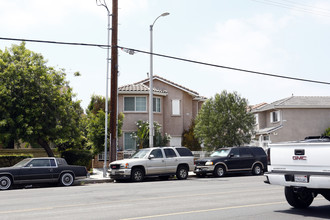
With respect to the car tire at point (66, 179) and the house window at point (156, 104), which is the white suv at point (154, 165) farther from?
the house window at point (156, 104)

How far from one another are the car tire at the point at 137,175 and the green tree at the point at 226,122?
40.9 ft

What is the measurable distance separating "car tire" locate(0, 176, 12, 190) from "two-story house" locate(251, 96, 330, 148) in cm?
2814

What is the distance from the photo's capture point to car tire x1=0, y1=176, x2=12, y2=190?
17719mm

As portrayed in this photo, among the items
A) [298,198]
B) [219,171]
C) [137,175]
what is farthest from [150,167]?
[298,198]

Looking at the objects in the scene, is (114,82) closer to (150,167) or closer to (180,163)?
(150,167)

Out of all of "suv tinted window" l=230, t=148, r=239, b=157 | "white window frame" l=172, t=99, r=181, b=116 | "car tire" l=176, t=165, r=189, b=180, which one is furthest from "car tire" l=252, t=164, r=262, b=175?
"white window frame" l=172, t=99, r=181, b=116

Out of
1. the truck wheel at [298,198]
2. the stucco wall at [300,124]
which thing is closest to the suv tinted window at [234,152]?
the truck wheel at [298,198]

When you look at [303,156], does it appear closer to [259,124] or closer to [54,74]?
[54,74]

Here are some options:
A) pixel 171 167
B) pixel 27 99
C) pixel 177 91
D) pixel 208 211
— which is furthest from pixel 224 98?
pixel 208 211

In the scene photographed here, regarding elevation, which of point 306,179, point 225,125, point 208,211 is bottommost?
point 208,211

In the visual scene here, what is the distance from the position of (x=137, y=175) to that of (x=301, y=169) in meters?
12.3

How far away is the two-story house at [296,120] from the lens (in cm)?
4138

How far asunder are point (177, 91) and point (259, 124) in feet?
40.9

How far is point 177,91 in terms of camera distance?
38.2 metres
